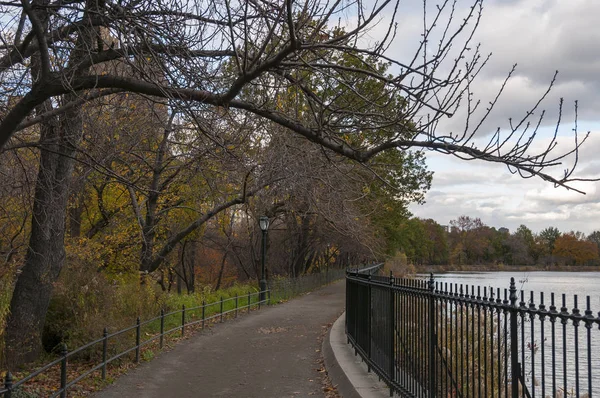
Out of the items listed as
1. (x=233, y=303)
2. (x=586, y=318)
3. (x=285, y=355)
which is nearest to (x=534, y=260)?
(x=233, y=303)

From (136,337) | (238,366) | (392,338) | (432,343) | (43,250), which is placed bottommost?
(238,366)

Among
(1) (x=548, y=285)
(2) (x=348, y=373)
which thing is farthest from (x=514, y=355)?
(1) (x=548, y=285)

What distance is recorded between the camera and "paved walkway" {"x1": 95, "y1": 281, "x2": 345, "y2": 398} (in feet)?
32.7

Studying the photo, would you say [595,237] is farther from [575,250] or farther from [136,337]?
[136,337]

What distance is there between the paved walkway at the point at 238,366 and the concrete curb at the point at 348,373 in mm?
302

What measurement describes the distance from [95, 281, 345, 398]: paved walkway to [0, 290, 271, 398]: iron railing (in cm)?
41

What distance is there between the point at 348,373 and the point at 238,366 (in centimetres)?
289

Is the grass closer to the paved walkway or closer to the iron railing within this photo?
the iron railing

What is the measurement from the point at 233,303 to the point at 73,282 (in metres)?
10.8

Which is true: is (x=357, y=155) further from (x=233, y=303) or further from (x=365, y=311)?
(x=233, y=303)

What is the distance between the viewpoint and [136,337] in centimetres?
1220

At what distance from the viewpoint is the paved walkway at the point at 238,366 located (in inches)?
392

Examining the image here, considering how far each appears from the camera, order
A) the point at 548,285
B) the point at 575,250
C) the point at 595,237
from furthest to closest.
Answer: the point at 595,237, the point at 575,250, the point at 548,285

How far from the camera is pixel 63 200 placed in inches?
500
